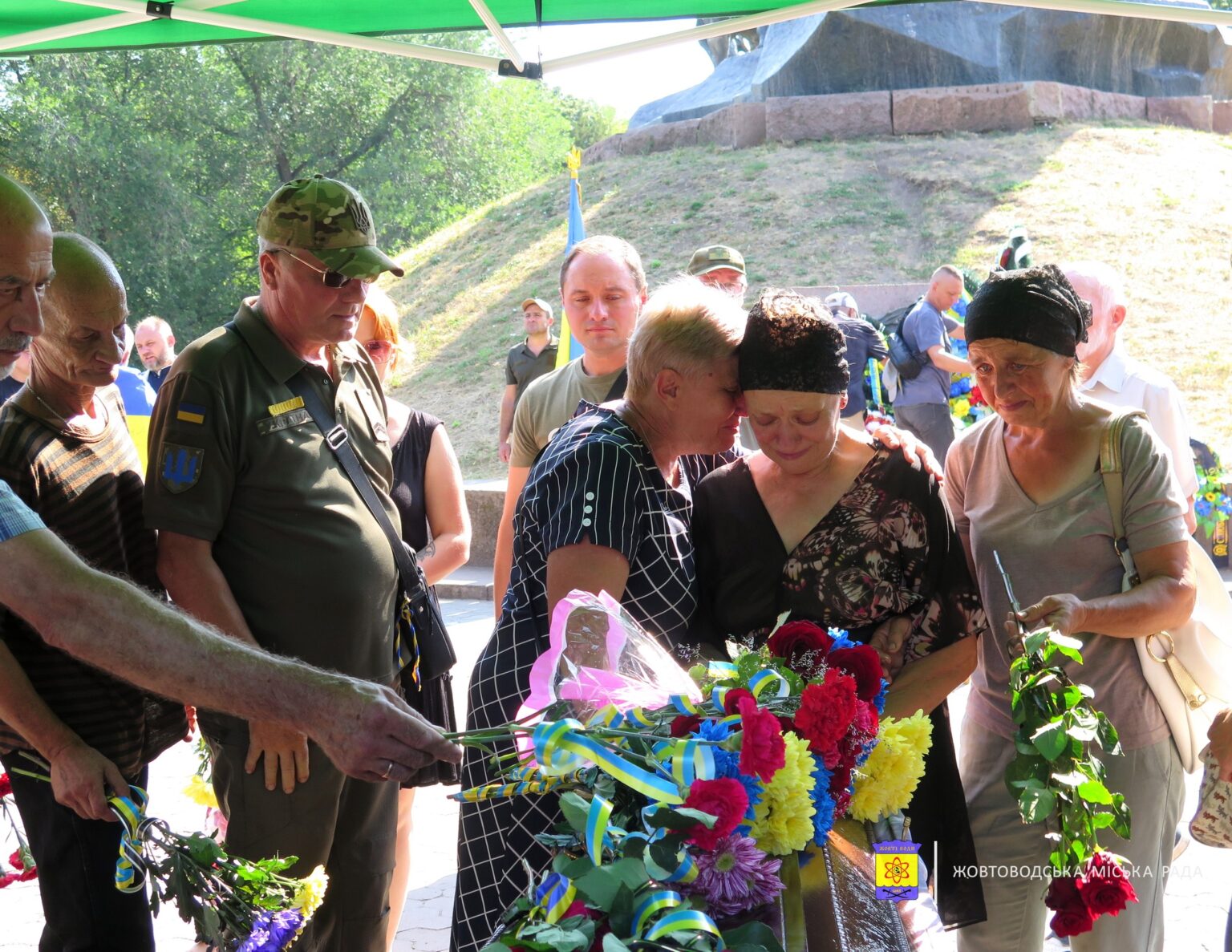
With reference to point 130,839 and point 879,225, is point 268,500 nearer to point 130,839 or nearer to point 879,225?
point 130,839

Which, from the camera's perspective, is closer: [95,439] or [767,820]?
[767,820]

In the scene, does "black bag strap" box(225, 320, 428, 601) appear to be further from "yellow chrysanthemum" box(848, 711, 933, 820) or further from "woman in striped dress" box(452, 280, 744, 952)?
"yellow chrysanthemum" box(848, 711, 933, 820)

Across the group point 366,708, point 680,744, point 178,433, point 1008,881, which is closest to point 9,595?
point 366,708

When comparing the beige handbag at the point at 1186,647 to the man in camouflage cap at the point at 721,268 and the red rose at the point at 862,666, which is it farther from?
the man in camouflage cap at the point at 721,268

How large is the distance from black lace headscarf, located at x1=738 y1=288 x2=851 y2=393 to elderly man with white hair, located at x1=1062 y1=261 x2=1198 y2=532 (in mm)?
1404

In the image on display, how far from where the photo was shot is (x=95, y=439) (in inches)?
106

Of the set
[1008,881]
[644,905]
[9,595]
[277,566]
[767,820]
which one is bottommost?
[1008,881]

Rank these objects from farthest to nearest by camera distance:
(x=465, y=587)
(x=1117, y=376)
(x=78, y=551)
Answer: (x=465, y=587), (x=1117, y=376), (x=78, y=551)

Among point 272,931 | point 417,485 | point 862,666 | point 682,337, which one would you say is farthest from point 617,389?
point 272,931

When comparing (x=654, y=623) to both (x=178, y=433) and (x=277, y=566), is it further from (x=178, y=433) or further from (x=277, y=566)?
(x=178, y=433)

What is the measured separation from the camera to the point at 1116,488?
2.72m

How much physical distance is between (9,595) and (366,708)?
597mm

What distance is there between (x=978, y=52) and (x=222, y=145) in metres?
23.4

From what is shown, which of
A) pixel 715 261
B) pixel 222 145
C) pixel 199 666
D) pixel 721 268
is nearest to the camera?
pixel 199 666
